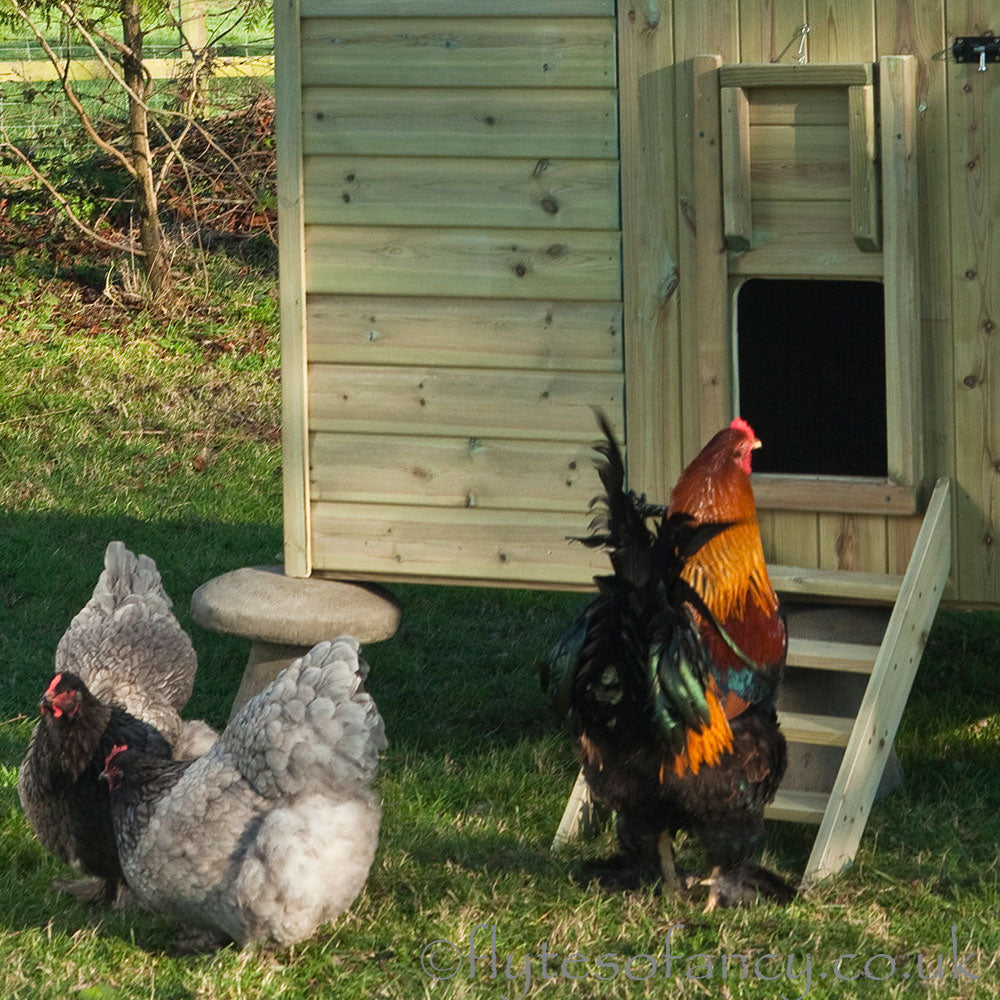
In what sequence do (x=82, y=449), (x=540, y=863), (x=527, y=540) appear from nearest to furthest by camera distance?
(x=540, y=863) < (x=527, y=540) < (x=82, y=449)

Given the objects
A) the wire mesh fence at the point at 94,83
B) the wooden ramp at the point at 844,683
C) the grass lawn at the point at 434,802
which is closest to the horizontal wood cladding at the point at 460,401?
the grass lawn at the point at 434,802

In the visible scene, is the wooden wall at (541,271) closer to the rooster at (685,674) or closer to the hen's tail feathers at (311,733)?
the rooster at (685,674)

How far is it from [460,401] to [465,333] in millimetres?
260

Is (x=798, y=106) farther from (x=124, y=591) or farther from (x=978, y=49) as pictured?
(x=124, y=591)

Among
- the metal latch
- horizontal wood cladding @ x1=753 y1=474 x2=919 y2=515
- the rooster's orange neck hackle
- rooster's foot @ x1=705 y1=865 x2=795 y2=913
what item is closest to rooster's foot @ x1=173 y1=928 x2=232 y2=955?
rooster's foot @ x1=705 y1=865 x2=795 y2=913

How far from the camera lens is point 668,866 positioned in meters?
4.68

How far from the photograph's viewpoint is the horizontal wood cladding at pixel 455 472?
568 cm

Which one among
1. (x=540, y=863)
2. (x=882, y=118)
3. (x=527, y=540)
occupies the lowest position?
(x=540, y=863)

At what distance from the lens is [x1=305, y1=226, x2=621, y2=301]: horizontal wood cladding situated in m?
5.54

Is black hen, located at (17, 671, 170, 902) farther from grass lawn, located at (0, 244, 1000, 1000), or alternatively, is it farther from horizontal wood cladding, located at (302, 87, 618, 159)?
horizontal wood cladding, located at (302, 87, 618, 159)

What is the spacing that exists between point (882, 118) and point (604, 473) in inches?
75.2

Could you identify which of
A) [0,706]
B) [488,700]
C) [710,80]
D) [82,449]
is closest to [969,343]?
[710,80]

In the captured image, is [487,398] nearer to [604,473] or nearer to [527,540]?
[527,540]

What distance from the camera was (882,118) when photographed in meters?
5.07
